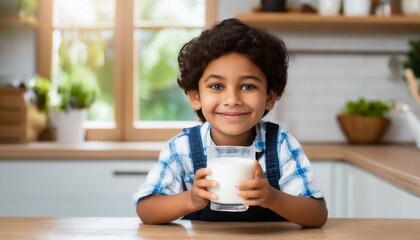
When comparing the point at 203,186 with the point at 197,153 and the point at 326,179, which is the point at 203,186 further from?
the point at 326,179

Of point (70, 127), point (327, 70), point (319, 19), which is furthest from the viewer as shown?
point (327, 70)

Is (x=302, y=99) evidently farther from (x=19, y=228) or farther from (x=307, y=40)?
(x=19, y=228)

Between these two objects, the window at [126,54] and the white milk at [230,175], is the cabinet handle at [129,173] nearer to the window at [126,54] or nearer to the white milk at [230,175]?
the window at [126,54]

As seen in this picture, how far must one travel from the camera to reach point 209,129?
1658mm

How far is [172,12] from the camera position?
4.03 m

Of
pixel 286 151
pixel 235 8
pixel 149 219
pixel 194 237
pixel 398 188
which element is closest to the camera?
pixel 194 237

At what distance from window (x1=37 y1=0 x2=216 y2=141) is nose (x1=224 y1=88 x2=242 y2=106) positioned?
250 cm

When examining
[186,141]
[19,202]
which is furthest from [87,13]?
[186,141]

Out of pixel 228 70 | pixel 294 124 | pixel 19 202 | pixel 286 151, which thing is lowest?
pixel 19 202

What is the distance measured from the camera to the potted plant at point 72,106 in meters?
3.71

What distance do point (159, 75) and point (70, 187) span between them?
3.13ft

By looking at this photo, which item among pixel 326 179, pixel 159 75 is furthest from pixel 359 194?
pixel 159 75

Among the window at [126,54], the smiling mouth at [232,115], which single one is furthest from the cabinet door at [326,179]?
the smiling mouth at [232,115]

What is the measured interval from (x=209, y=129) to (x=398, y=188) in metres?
1.06
